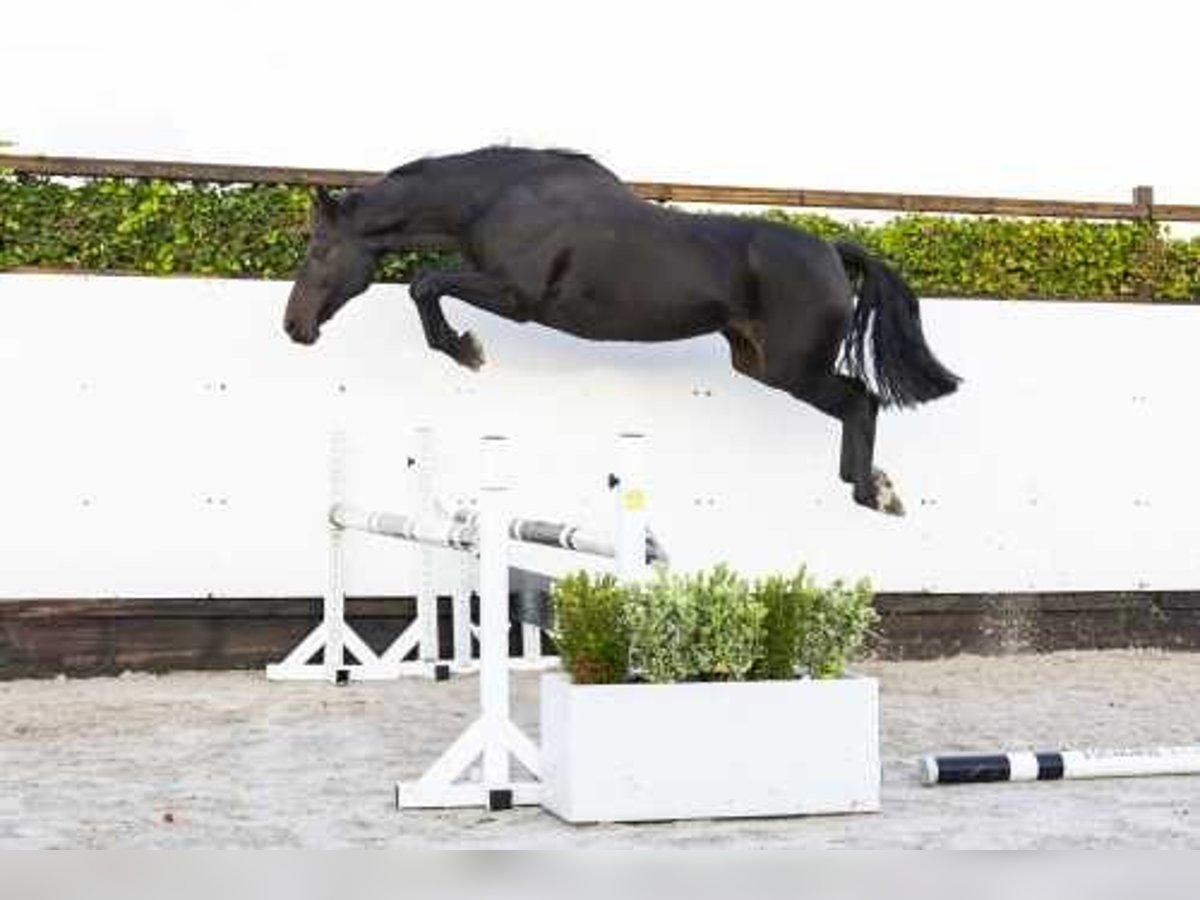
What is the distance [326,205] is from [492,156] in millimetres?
697

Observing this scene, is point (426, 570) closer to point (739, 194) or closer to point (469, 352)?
point (469, 352)

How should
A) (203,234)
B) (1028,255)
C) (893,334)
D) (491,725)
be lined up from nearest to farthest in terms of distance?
(491,725)
(893,334)
(203,234)
(1028,255)

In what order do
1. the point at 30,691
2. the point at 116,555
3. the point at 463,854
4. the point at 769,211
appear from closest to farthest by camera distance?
the point at 463,854 < the point at 30,691 < the point at 116,555 < the point at 769,211

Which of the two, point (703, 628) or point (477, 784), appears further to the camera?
point (477, 784)

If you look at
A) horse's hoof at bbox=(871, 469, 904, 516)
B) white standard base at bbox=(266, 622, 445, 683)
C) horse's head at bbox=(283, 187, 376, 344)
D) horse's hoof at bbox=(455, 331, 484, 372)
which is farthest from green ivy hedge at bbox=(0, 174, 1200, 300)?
white standard base at bbox=(266, 622, 445, 683)

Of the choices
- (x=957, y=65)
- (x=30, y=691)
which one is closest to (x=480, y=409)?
(x=30, y=691)

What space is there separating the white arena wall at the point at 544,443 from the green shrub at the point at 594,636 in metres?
3.47

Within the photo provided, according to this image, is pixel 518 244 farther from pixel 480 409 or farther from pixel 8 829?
pixel 8 829

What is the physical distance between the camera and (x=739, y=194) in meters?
8.45

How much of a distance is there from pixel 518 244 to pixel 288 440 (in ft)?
4.10

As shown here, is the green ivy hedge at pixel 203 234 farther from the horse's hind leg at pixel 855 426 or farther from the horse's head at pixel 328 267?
the horse's hind leg at pixel 855 426

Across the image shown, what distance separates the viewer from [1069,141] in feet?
33.3

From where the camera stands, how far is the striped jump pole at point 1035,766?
5.01 metres

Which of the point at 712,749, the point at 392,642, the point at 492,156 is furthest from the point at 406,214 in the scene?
the point at 712,749
